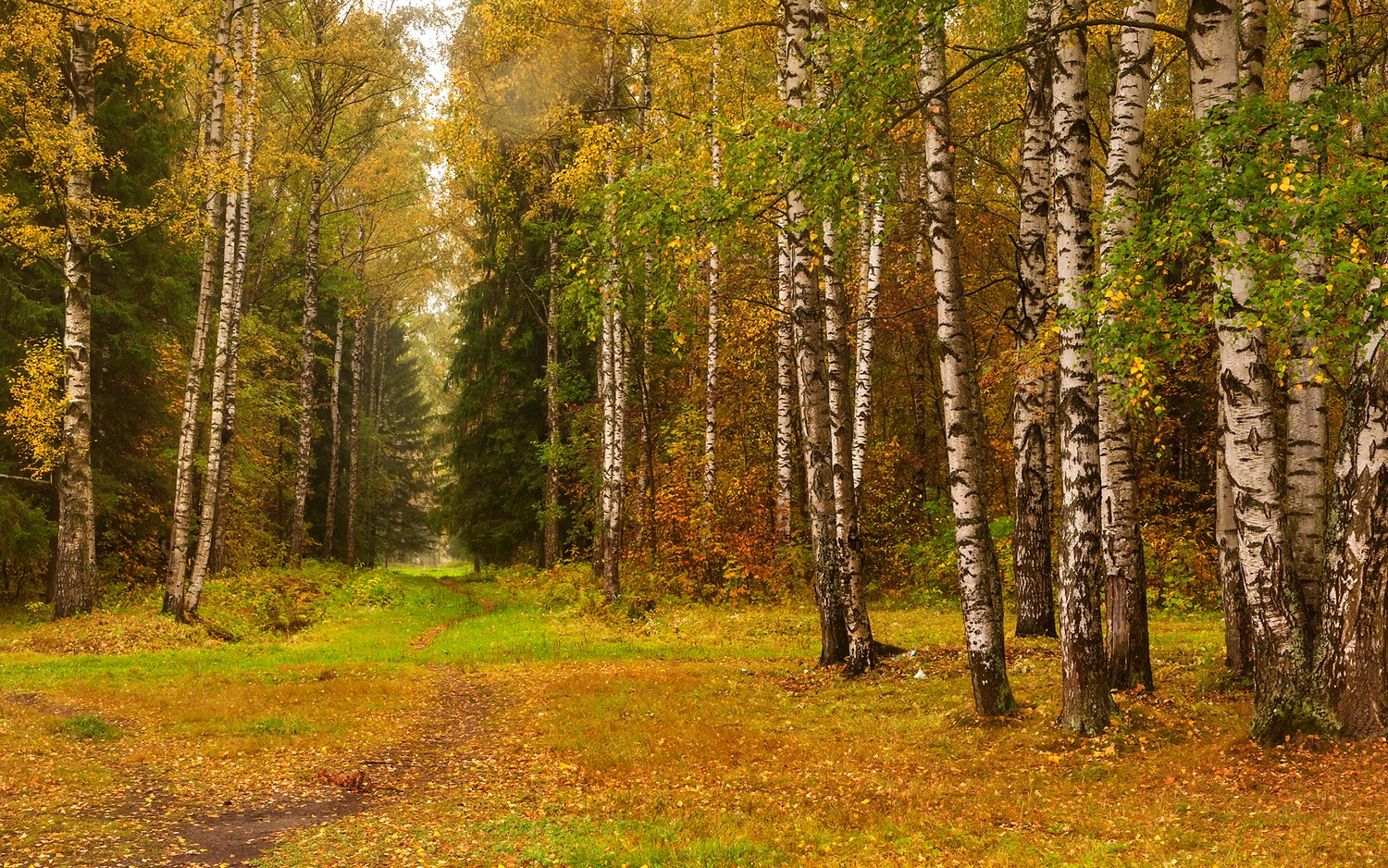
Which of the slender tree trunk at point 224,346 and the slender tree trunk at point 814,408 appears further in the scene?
Answer: the slender tree trunk at point 224,346

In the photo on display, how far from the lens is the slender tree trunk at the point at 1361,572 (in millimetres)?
6996

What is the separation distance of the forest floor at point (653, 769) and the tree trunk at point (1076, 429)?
0.50m

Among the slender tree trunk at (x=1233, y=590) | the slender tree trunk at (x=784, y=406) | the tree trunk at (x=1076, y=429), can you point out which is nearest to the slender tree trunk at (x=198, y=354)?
the slender tree trunk at (x=784, y=406)

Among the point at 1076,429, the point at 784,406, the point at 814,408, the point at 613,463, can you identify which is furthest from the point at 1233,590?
the point at 613,463

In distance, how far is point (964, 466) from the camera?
9398mm

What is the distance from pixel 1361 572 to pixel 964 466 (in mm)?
3559

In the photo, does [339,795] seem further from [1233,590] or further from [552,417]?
[552,417]

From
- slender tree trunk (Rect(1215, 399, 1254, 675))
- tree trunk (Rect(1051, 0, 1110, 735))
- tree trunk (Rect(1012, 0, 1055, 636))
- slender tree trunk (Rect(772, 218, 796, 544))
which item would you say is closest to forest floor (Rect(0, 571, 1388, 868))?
slender tree trunk (Rect(1215, 399, 1254, 675))

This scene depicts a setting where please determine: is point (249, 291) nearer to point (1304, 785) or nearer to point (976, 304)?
point (976, 304)

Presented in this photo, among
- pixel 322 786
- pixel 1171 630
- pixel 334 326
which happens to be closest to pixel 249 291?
pixel 334 326

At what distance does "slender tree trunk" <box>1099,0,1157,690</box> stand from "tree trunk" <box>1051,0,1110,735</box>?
0.83ft

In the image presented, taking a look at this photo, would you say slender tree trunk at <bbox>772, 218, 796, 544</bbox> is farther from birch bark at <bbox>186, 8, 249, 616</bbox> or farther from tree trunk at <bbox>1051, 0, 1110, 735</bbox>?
birch bark at <bbox>186, 8, 249, 616</bbox>

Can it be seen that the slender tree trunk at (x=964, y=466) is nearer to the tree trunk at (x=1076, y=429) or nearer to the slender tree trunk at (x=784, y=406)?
the tree trunk at (x=1076, y=429)

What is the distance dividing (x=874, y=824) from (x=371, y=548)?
3952cm
